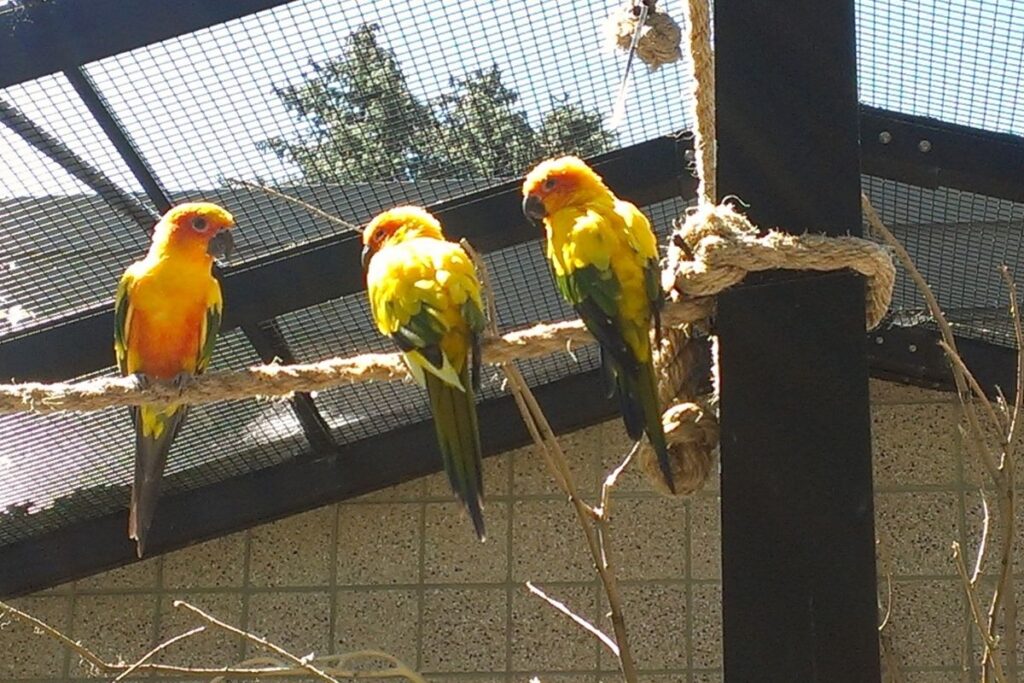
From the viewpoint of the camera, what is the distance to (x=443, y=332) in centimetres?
153

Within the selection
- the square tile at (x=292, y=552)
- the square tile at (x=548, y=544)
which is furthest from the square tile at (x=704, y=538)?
the square tile at (x=292, y=552)

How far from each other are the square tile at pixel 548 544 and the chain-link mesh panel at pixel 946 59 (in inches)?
44.8

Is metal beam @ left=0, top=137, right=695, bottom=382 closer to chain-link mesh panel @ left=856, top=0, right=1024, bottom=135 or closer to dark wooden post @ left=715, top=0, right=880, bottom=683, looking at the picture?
chain-link mesh panel @ left=856, top=0, right=1024, bottom=135

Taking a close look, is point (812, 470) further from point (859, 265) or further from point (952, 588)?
point (952, 588)

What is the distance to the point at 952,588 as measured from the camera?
2.64 metres

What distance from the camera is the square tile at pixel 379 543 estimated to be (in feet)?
9.00

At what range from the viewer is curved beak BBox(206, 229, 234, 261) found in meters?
1.99

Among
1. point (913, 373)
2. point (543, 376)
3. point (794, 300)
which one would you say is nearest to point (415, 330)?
point (794, 300)

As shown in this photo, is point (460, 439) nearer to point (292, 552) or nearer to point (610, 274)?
point (610, 274)

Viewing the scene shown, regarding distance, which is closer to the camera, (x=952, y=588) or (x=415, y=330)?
(x=415, y=330)

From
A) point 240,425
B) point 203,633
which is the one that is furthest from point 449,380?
point 203,633

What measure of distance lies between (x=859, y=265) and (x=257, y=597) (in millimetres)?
1901

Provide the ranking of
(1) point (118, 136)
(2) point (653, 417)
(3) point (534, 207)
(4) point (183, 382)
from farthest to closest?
(1) point (118, 136) → (3) point (534, 207) → (4) point (183, 382) → (2) point (653, 417)

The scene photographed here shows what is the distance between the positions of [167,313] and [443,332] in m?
0.67
